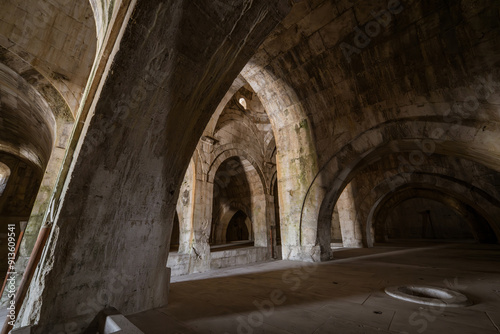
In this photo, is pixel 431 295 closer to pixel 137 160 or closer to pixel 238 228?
pixel 137 160

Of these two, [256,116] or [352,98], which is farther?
[256,116]

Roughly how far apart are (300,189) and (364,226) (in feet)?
19.0

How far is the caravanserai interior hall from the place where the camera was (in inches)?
72.2

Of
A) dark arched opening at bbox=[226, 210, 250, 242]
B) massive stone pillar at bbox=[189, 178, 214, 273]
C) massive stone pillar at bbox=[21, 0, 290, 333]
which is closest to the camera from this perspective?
massive stone pillar at bbox=[21, 0, 290, 333]

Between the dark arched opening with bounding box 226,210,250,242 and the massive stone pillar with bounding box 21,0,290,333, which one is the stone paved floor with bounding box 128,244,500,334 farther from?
the dark arched opening with bounding box 226,210,250,242

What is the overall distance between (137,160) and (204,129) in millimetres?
1092

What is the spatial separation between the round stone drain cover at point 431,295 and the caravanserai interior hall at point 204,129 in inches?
0.9

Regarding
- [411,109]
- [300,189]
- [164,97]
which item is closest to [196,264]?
[300,189]

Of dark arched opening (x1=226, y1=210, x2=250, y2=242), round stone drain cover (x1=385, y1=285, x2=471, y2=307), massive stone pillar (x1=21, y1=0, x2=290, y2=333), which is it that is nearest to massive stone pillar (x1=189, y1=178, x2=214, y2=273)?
massive stone pillar (x1=21, y1=0, x2=290, y2=333)

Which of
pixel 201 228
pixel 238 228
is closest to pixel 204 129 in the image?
pixel 201 228

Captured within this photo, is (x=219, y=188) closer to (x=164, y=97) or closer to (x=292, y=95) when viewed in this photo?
(x=292, y=95)

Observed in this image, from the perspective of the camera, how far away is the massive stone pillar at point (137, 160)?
1.75 metres

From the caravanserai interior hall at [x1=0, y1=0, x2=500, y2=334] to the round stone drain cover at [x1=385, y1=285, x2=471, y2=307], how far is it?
0.02 m

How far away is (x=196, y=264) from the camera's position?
8.19 m
